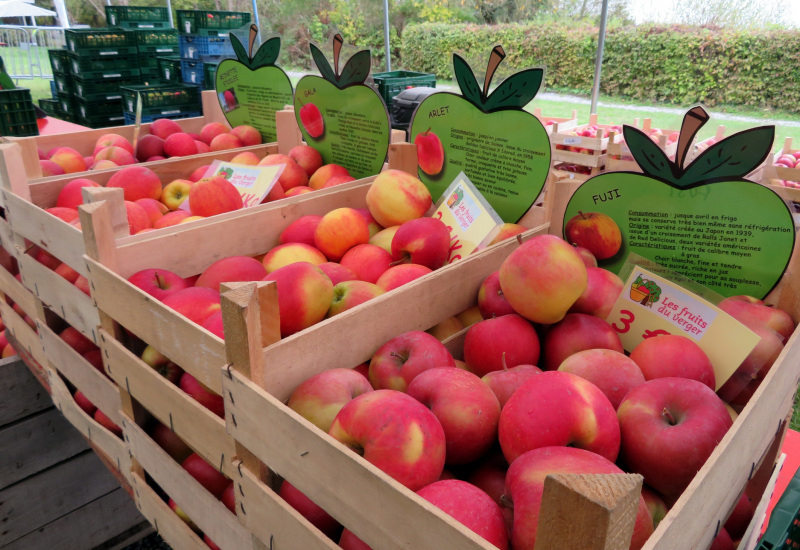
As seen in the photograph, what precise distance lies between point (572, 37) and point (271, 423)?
12.8 m

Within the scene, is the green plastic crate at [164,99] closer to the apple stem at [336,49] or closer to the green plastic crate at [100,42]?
the green plastic crate at [100,42]

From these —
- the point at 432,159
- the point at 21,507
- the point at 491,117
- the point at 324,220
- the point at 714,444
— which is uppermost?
the point at 491,117

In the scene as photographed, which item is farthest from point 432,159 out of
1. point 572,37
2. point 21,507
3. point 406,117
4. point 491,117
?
point 572,37

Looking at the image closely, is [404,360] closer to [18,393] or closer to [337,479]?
[337,479]

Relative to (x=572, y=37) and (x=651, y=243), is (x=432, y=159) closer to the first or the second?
(x=651, y=243)

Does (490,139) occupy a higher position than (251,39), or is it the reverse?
(251,39)

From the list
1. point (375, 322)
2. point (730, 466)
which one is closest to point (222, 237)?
point (375, 322)

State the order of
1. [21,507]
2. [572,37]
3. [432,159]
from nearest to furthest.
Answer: [432,159] → [21,507] → [572,37]

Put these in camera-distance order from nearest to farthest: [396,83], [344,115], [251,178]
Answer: [251,178], [344,115], [396,83]

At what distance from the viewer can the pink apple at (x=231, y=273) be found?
1123 mm

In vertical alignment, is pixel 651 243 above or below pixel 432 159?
below

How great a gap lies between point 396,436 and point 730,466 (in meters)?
0.41

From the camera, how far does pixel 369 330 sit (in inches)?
37.6

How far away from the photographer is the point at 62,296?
4.30 feet
